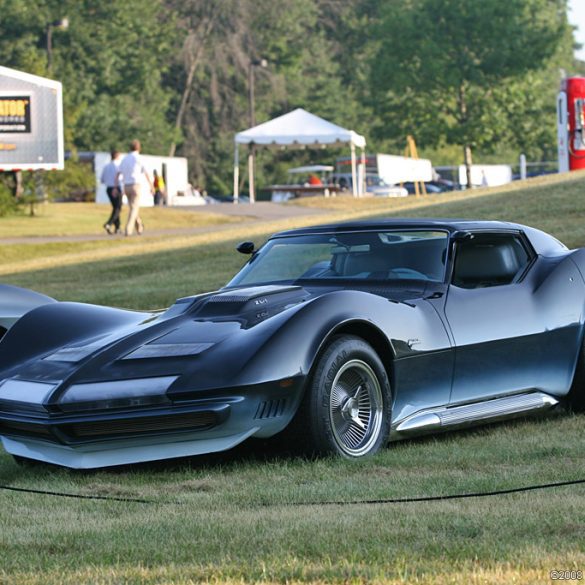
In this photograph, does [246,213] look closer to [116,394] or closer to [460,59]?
[460,59]

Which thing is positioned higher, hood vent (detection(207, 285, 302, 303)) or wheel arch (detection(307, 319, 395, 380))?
hood vent (detection(207, 285, 302, 303))

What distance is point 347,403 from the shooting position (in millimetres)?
6262

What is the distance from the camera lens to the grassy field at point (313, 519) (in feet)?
12.9

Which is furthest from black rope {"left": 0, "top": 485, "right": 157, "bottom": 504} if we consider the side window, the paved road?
the paved road

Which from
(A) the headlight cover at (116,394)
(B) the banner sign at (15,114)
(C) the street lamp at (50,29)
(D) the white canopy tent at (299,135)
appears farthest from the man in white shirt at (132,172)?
(C) the street lamp at (50,29)

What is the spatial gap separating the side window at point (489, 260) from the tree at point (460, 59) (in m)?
51.6

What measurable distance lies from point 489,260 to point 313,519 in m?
3.29

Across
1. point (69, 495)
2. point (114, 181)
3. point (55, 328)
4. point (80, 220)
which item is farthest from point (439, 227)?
point (80, 220)

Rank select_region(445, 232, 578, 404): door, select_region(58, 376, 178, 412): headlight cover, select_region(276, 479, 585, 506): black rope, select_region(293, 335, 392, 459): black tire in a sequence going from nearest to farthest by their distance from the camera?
select_region(276, 479, 585, 506): black rope, select_region(58, 376, 178, 412): headlight cover, select_region(293, 335, 392, 459): black tire, select_region(445, 232, 578, 404): door

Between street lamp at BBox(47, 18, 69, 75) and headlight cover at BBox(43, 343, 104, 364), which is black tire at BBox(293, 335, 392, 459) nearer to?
headlight cover at BBox(43, 343, 104, 364)

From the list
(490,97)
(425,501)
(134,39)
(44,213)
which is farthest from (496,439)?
(134,39)

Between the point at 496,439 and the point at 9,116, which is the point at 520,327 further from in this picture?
the point at 9,116

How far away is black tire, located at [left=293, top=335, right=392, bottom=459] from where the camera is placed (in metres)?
6.05

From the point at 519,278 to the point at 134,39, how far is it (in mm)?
65732
